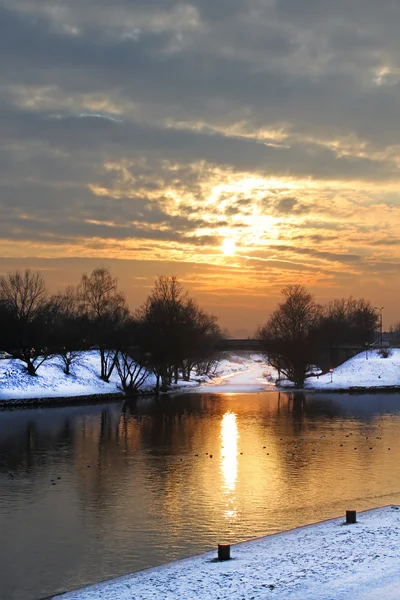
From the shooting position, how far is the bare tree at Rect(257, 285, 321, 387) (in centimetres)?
11881

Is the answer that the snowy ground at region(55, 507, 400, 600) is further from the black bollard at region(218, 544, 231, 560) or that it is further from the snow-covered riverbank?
the snow-covered riverbank

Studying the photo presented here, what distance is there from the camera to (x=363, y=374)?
12425cm

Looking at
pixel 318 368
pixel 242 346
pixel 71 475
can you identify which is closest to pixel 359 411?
pixel 71 475

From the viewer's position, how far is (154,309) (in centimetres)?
11625

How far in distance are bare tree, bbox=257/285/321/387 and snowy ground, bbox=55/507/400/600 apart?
9932cm

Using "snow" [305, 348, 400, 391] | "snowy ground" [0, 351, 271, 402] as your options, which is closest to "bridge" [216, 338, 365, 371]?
"snow" [305, 348, 400, 391]

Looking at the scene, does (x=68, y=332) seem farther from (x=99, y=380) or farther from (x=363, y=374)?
(x=363, y=374)

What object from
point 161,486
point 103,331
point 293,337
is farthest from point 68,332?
point 161,486

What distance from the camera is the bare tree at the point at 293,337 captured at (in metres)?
119

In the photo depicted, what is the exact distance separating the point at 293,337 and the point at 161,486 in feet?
317

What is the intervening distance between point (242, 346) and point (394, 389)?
4845 centimetres

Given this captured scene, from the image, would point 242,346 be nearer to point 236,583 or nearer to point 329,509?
point 329,509

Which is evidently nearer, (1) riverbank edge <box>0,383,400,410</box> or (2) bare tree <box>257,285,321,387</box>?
(1) riverbank edge <box>0,383,400,410</box>

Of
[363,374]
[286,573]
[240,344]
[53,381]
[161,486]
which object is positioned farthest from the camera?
[240,344]
